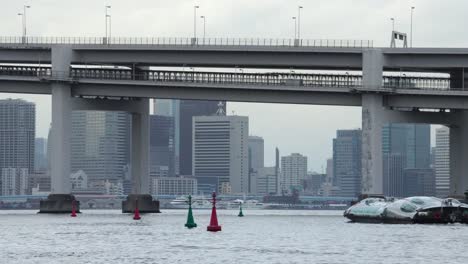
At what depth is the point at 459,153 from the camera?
165 meters

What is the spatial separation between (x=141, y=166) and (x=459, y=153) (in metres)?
38.8

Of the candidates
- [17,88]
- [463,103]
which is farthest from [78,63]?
[463,103]

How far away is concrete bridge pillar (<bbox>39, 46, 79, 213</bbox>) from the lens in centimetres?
16000

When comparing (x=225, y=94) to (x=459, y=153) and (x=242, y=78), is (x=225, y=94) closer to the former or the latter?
(x=242, y=78)

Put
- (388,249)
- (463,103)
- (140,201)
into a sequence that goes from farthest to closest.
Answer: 1. (140,201)
2. (463,103)
3. (388,249)

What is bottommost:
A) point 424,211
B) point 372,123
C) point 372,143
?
point 424,211

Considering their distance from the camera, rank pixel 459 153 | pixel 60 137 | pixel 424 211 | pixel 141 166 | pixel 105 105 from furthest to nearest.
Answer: pixel 141 166 → pixel 459 153 → pixel 105 105 → pixel 60 137 → pixel 424 211

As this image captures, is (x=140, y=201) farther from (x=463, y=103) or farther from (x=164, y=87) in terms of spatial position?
(x=463, y=103)

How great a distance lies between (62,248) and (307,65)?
8461cm

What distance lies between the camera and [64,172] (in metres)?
164

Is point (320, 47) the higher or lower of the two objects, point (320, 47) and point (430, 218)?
the higher

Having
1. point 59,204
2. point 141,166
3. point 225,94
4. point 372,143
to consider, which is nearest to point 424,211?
point 372,143

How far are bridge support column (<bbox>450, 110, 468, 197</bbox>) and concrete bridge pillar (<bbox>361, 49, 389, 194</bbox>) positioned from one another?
1117 cm

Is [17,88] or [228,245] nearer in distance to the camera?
[228,245]
